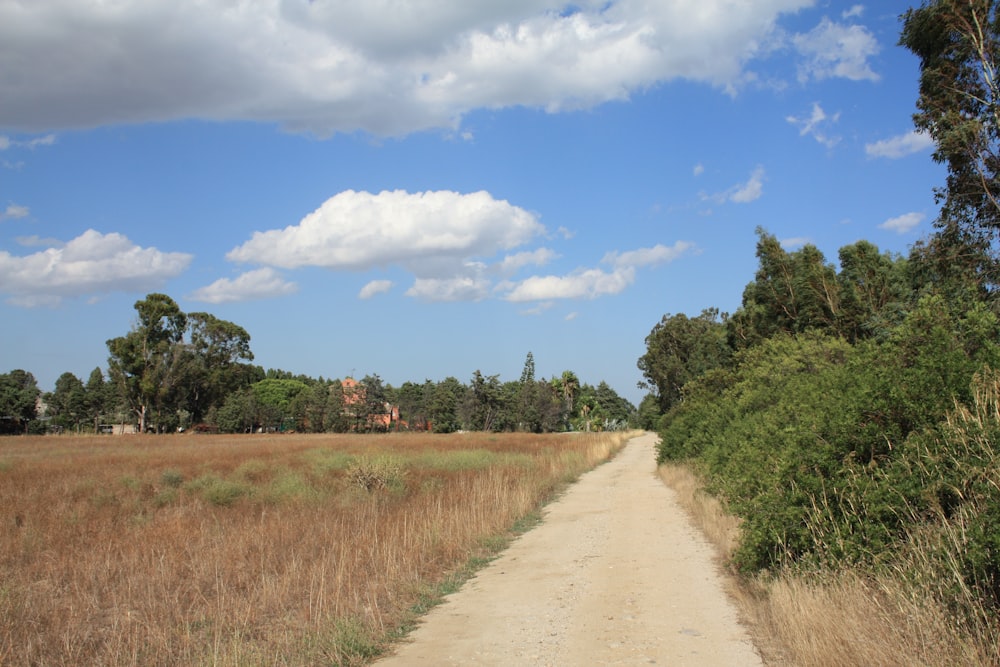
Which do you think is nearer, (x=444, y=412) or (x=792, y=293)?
(x=792, y=293)

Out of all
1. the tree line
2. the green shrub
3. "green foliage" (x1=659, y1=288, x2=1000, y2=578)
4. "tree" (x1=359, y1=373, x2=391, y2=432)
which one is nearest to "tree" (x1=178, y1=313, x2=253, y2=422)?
the tree line

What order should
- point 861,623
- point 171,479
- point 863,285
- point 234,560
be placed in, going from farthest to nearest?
point 863,285
point 171,479
point 234,560
point 861,623

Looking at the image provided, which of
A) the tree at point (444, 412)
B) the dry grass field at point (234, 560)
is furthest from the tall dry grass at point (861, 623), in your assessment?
the tree at point (444, 412)

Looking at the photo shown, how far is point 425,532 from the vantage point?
10.7m

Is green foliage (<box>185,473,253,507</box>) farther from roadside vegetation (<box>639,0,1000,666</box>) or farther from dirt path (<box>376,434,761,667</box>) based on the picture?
roadside vegetation (<box>639,0,1000,666</box>)

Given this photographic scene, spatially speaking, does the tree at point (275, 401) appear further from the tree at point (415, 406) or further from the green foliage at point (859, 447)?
the green foliage at point (859, 447)

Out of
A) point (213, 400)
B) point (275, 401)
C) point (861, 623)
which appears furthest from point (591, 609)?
point (275, 401)

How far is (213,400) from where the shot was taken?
8969 centimetres

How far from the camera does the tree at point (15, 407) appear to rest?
8562 centimetres

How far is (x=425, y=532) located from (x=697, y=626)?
5.31 m

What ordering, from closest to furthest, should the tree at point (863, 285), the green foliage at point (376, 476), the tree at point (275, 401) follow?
the green foliage at point (376, 476)
the tree at point (863, 285)
the tree at point (275, 401)

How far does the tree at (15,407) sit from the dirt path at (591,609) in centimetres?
9551

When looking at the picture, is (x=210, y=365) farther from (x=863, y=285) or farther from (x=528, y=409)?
(x=863, y=285)

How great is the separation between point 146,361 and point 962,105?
267 feet
